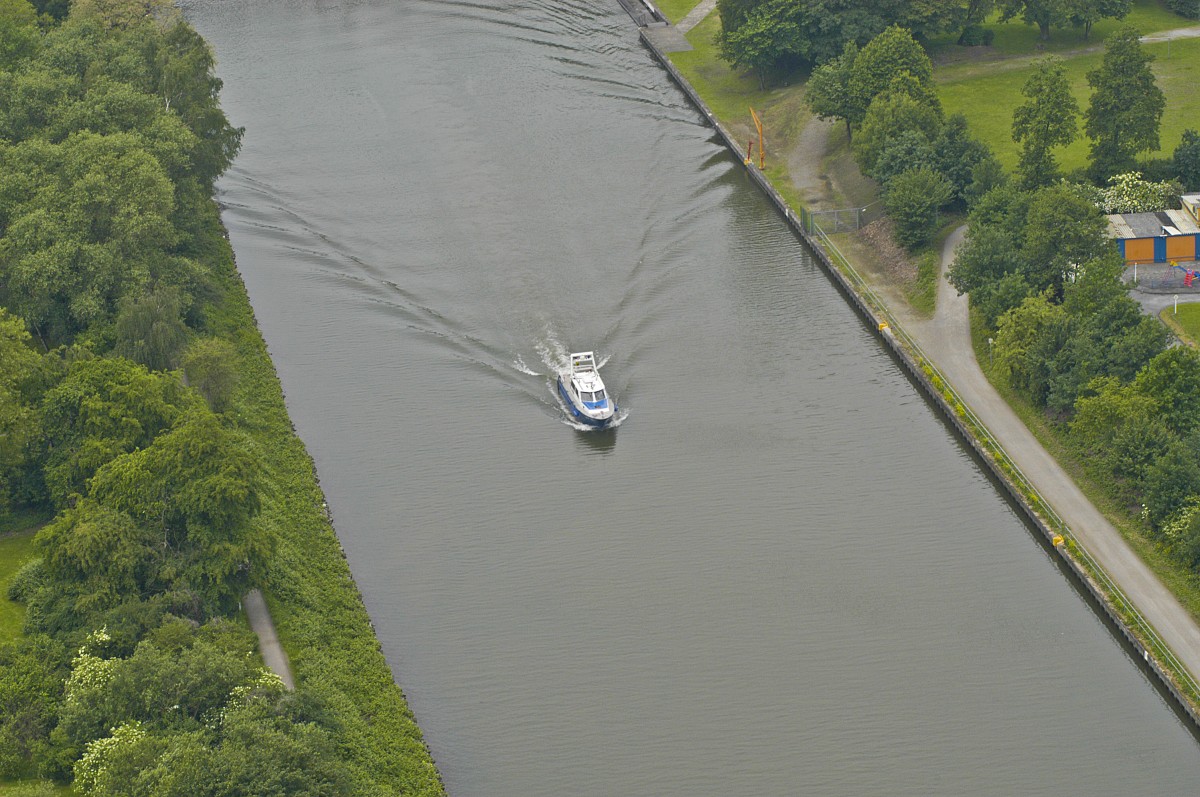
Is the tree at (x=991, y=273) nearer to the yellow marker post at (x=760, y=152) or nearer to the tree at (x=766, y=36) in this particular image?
the yellow marker post at (x=760, y=152)

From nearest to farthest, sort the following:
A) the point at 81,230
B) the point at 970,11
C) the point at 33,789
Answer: the point at 33,789 → the point at 81,230 → the point at 970,11

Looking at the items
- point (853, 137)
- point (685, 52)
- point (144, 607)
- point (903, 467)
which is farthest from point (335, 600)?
point (685, 52)

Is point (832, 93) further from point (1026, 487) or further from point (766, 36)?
point (1026, 487)

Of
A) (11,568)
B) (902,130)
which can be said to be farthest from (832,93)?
(11,568)

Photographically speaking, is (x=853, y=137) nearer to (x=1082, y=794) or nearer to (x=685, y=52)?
(x=685, y=52)

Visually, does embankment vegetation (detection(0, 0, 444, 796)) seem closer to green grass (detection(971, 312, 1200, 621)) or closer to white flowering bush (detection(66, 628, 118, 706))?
white flowering bush (detection(66, 628, 118, 706))

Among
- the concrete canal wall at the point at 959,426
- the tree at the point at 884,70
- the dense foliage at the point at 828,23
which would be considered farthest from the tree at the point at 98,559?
the dense foliage at the point at 828,23
